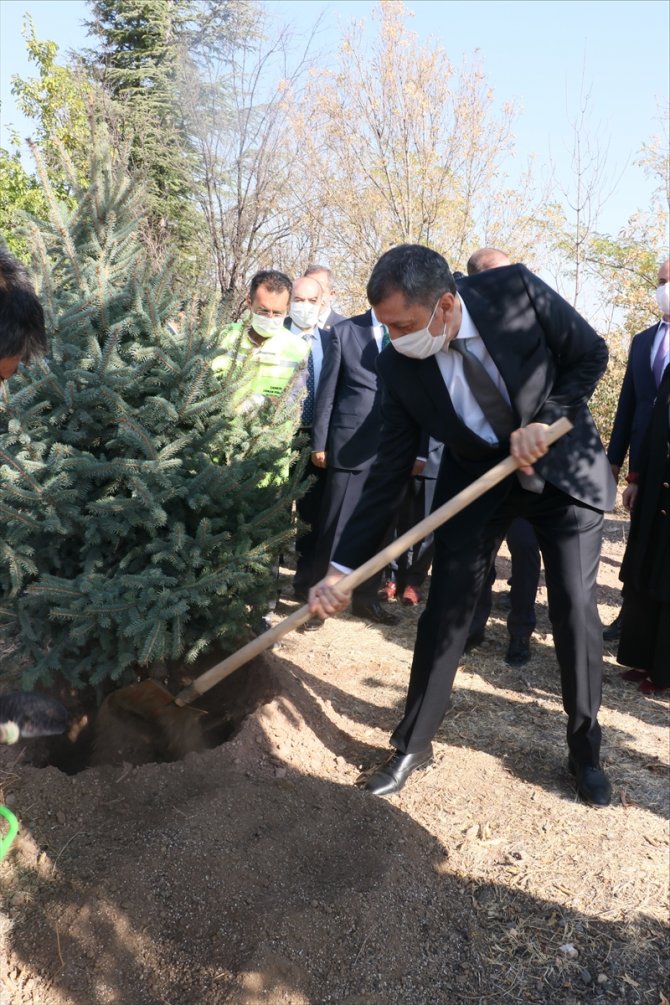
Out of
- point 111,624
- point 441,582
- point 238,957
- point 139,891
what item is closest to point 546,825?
point 441,582

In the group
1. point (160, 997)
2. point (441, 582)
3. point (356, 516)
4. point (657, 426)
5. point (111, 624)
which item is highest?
point (657, 426)

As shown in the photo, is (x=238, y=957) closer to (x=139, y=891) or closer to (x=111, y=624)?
(x=139, y=891)

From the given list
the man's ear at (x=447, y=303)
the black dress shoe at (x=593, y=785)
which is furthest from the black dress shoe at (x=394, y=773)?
the man's ear at (x=447, y=303)

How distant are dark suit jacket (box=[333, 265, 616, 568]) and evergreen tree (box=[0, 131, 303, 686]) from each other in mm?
627

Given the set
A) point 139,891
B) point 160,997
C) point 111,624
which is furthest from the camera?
point 111,624

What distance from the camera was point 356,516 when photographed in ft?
11.5

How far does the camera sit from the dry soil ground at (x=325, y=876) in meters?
2.45

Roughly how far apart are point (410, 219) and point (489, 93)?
268 cm

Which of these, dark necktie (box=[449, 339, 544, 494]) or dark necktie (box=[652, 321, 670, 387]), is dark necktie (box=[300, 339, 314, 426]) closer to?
dark necktie (box=[652, 321, 670, 387])

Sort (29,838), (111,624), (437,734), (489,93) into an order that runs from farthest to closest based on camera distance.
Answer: (489,93), (437,734), (111,624), (29,838)

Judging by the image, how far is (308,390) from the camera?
5711 millimetres

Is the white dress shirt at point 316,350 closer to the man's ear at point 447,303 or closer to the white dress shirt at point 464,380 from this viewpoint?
the white dress shirt at point 464,380

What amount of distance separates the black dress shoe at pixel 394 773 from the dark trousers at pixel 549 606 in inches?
1.8

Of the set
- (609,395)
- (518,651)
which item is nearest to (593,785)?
(518,651)
